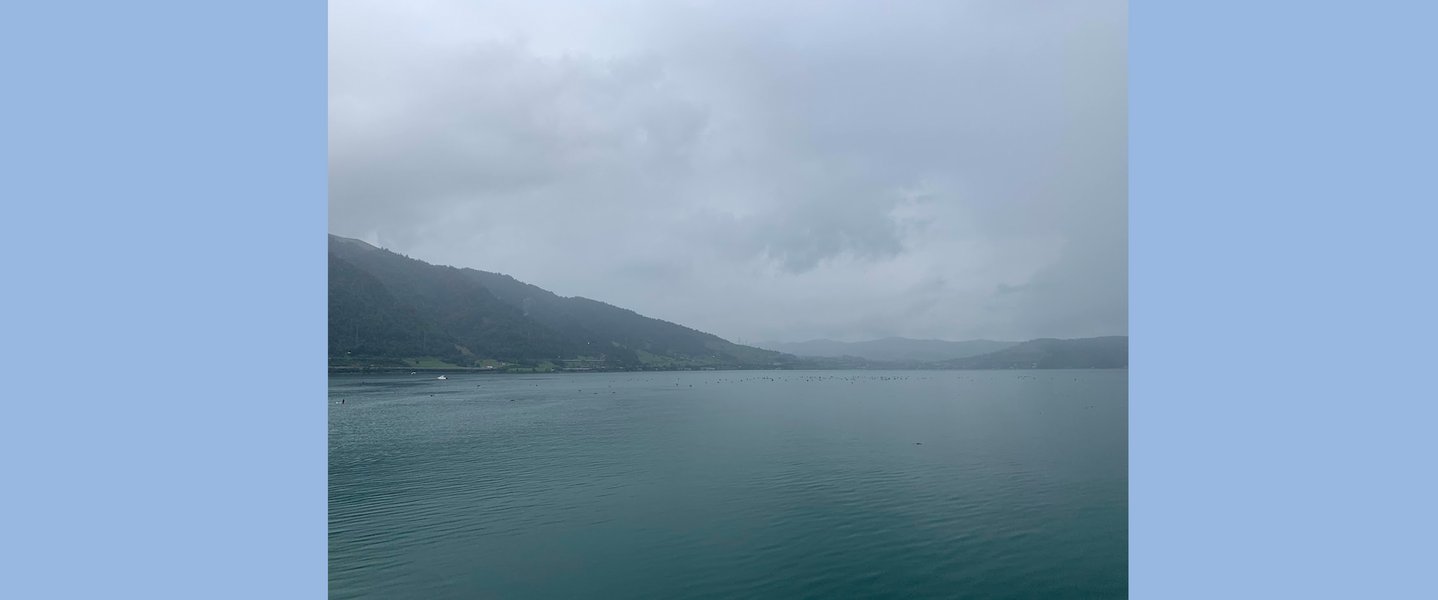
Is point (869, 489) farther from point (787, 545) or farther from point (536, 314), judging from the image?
point (536, 314)

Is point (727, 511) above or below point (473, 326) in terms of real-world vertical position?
below

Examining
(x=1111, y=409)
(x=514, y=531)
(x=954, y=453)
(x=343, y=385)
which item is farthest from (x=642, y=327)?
(x=514, y=531)

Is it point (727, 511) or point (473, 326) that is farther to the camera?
point (473, 326)

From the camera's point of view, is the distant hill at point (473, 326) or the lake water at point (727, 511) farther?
the distant hill at point (473, 326)
